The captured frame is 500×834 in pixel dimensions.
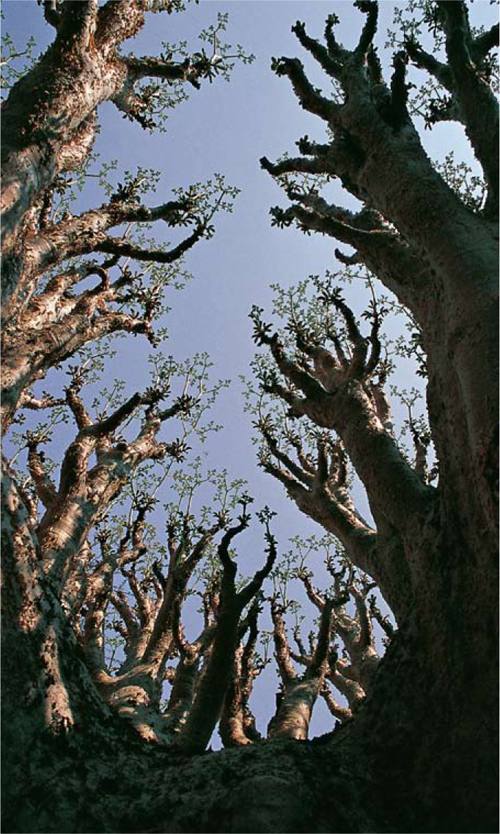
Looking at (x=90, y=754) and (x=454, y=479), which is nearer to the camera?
(x=90, y=754)

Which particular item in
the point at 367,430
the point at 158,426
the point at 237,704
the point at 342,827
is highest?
the point at 158,426

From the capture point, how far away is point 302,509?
851 centimetres

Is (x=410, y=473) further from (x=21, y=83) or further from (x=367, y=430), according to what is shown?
(x=21, y=83)

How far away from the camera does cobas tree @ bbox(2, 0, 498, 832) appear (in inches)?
128

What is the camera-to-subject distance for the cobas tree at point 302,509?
3.26m

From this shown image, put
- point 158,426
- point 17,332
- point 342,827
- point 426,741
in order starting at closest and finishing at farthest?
point 342,827 < point 426,741 < point 17,332 < point 158,426

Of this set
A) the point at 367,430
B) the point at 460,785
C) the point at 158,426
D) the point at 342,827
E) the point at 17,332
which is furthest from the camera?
the point at 158,426

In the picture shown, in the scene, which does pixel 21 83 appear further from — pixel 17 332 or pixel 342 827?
→ pixel 342 827

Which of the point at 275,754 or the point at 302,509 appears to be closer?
the point at 275,754

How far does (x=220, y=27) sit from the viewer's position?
10688mm

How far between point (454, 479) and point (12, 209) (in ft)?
14.5

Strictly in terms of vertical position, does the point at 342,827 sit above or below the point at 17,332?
below

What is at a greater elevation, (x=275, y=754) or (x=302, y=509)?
(x=302, y=509)

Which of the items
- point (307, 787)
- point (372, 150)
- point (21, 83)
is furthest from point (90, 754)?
point (21, 83)
